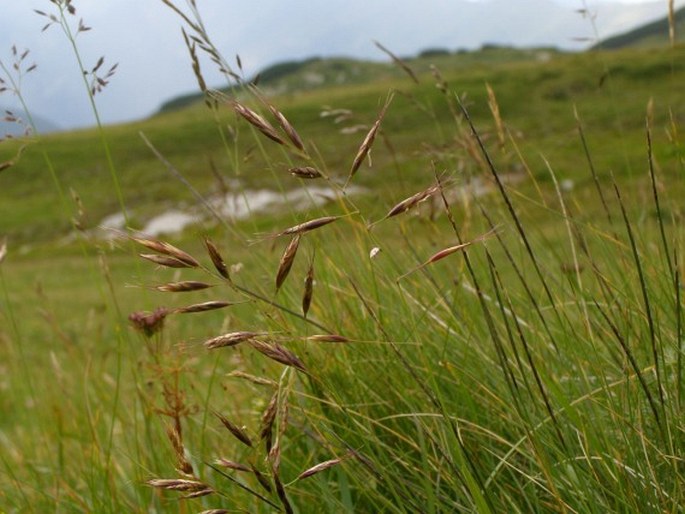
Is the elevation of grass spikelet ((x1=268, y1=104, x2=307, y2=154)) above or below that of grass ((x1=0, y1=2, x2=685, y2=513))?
above

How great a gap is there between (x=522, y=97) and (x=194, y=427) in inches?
2561

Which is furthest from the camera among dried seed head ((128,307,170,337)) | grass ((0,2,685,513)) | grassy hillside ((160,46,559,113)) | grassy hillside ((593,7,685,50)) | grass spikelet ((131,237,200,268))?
grassy hillside ((593,7,685,50))

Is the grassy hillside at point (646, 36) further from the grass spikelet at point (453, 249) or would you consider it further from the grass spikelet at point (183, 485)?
the grass spikelet at point (183, 485)

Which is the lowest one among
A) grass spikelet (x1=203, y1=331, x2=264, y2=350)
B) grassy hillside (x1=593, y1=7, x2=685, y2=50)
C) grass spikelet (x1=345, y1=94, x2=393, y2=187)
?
grassy hillside (x1=593, y1=7, x2=685, y2=50)

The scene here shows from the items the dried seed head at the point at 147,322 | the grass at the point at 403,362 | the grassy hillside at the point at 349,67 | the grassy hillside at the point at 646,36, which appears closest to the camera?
the grass at the point at 403,362

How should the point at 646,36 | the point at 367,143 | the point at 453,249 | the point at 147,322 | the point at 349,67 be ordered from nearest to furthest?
the point at 453,249 < the point at 367,143 < the point at 147,322 < the point at 349,67 < the point at 646,36

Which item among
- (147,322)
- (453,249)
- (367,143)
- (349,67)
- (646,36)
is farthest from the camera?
(646,36)

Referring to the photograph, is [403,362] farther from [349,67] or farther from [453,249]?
[349,67]

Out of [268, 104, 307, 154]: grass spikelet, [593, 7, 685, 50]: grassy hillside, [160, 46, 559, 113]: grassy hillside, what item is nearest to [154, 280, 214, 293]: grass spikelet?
[268, 104, 307, 154]: grass spikelet

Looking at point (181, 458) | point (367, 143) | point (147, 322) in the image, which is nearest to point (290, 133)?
point (367, 143)

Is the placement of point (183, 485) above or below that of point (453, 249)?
below

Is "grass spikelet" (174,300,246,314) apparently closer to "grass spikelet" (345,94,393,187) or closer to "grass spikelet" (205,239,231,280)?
"grass spikelet" (205,239,231,280)

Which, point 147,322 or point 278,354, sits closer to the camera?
point 278,354

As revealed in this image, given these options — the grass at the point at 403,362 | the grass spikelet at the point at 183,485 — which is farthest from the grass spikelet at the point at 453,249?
the grass spikelet at the point at 183,485
